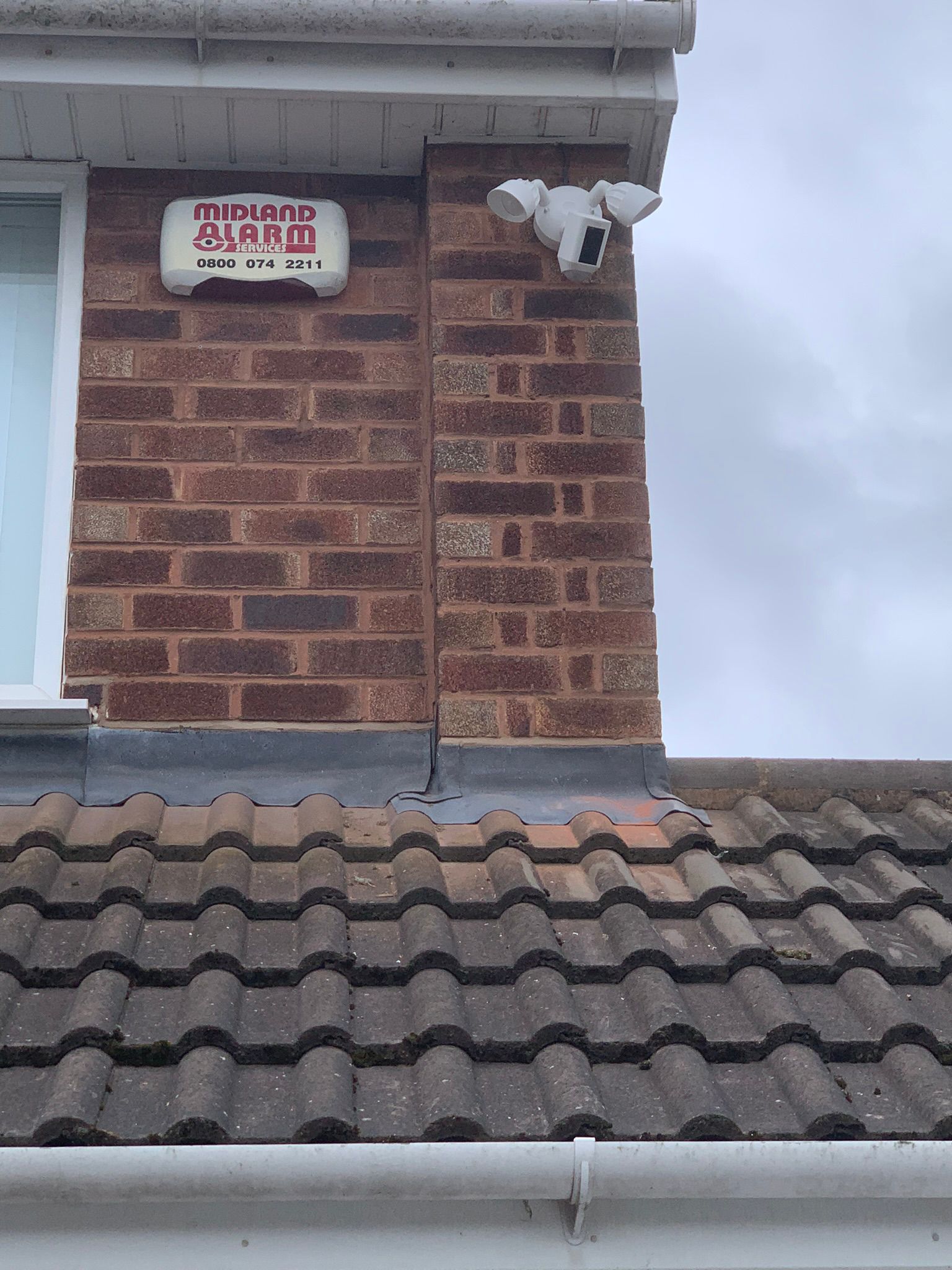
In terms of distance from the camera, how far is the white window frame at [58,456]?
365 centimetres

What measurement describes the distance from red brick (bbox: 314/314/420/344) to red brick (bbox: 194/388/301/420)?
22 cm

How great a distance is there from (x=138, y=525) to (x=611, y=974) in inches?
71.1

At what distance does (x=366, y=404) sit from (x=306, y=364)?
0.20 metres

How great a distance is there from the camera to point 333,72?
13.0 ft

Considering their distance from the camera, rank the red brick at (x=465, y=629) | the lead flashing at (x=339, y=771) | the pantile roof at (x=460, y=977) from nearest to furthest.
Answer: the pantile roof at (x=460, y=977)
the lead flashing at (x=339, y=771)
the red brick at (x=465, y=629)

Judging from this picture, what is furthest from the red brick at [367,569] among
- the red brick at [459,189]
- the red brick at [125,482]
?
the red brick at [459,189]

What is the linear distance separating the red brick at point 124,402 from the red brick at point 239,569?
16.9 inches

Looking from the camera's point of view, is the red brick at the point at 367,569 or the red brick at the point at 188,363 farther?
the red brick at the point at 188,363

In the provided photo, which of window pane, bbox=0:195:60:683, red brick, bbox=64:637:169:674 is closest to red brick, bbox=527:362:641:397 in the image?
red brick, bbox=64:637:169:674

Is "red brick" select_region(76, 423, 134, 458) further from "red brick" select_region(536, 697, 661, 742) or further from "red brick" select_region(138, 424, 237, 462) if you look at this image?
"red brick" select_region(536, 697, 661, 742)

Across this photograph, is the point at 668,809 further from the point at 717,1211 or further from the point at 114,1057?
the point at 114,1057

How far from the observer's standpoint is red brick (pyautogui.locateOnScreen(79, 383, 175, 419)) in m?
3.96

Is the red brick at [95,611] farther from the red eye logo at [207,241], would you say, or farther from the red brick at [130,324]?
the red eye logo at [207,241]

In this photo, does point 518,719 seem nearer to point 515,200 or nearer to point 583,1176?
point 515,200
